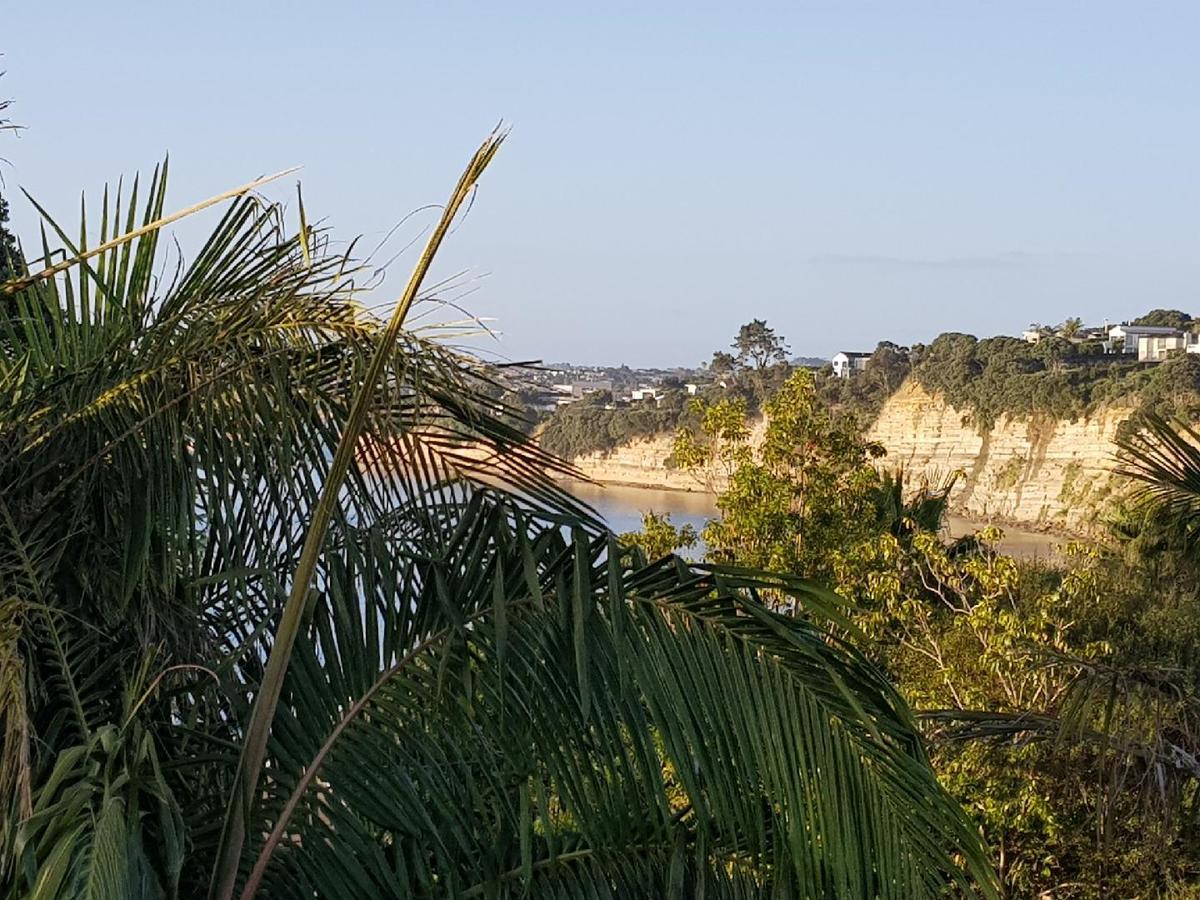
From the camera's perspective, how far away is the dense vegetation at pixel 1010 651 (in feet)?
15.9

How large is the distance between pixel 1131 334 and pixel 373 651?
246 feet

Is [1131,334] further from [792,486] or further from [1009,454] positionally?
[792,486]

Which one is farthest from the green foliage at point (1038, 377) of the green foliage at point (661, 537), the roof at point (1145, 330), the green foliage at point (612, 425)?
the green foliage at point (661, 537)

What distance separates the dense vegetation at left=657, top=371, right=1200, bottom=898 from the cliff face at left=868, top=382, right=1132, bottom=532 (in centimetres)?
3549

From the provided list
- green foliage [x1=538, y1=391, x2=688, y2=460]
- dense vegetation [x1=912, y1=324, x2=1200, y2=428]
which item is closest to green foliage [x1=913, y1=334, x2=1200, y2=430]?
dense vegetation [x1=912, y1=324, x2=1200, y2=428]

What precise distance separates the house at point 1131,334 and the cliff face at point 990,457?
13.7 meters

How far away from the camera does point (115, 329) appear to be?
284 centimetres

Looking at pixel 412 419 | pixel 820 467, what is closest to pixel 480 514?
pixel 412 419

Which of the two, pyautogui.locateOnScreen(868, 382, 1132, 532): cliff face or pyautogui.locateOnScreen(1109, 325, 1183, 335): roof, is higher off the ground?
pyautogui.locateOnScreen(1109, 325, 1183, 335): roof

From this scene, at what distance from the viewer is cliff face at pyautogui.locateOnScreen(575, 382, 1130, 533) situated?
47750 mm

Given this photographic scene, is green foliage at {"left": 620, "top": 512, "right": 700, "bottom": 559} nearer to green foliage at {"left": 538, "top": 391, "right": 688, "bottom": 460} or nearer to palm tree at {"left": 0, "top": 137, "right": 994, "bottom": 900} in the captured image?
palm tree at {"left": 0, "top": 137, "right": 994, "bottom": 900}

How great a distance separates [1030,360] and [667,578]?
183 feet

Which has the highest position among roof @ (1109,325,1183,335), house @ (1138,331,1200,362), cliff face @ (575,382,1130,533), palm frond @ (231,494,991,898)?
roof @ (1109,325,1183,335)

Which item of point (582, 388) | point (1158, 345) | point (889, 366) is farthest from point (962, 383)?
point (582, 388)
